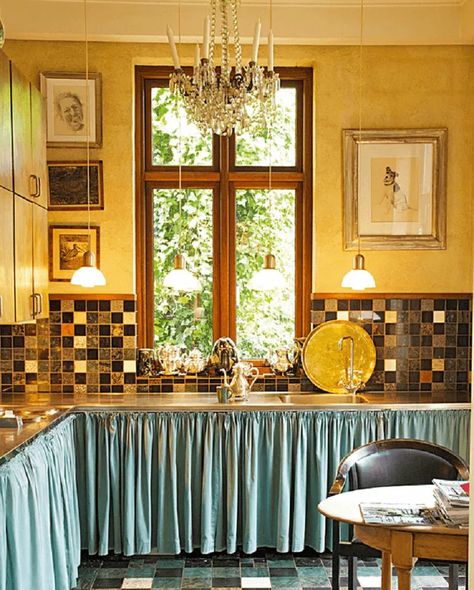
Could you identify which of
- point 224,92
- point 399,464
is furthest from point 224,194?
point 399,464

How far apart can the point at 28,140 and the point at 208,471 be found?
6.60ft

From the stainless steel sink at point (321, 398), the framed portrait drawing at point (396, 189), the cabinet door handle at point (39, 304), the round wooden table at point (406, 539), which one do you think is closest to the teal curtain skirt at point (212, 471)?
the stainless steel sink at point (321, 398)

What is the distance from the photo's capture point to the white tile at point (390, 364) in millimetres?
4691

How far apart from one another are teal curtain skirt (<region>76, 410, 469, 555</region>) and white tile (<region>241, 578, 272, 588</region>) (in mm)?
234

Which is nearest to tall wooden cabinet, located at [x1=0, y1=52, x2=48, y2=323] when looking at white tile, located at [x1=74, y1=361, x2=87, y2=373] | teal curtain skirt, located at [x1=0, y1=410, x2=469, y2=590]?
white tile, located at [x1=74, y1=361, x2=87, y2=373]

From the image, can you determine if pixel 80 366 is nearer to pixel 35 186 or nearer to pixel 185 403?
pixel 185 403

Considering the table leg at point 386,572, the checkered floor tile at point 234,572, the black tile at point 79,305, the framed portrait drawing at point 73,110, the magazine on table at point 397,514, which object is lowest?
the checkered floor tile at point 234,572

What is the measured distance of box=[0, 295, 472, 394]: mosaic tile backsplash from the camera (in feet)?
15.0

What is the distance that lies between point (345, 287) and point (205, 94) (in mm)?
2010

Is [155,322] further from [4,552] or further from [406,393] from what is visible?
[4,552]

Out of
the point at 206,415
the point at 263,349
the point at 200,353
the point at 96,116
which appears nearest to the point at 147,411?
the point at 206,415

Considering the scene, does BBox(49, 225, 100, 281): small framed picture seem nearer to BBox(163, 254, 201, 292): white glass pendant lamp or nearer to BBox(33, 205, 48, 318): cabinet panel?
BBox(33, 205, 48, 318): cabinet panel

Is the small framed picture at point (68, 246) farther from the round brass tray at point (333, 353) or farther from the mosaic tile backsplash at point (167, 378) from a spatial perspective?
the round brass tray at point (333, 353)

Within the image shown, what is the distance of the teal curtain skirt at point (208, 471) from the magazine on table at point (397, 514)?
147 centimetres
